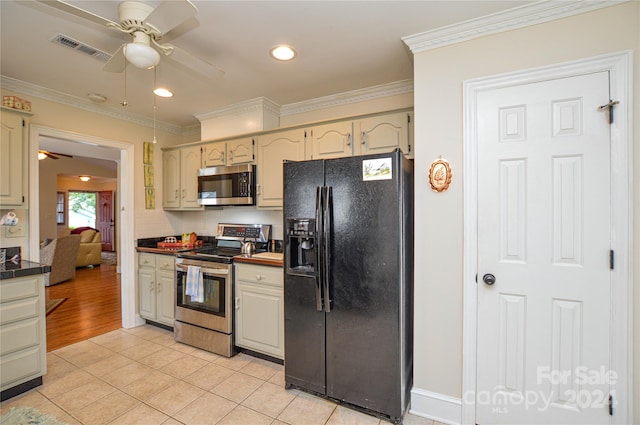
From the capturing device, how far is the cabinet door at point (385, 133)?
7.94 feet

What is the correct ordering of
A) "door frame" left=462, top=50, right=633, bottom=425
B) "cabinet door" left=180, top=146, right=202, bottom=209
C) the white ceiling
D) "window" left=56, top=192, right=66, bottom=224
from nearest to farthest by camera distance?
"door frame" left=462, top=50, right=633, bottom=425 < the white ceiling < "cabinet door" left=180, top=146, right=202, bottom=209 < "window" left=56, top=192, right=66, bottom=224

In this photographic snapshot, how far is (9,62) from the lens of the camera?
2354 mm

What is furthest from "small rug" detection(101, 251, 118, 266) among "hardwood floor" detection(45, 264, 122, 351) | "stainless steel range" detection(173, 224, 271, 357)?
"stainless steel range" detection(173, 224, 271, 357)

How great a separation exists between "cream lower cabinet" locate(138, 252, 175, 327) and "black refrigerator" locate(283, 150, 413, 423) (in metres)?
1.75

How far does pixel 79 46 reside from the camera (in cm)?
212

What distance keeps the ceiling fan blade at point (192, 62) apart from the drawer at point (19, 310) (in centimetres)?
212

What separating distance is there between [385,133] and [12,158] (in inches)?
124

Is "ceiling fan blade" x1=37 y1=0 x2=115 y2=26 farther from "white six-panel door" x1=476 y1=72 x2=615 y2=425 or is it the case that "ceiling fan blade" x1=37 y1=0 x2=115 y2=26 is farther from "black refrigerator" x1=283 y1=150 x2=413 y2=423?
"white six-panel door" x1=476 y1=72 x2=615 y2=425

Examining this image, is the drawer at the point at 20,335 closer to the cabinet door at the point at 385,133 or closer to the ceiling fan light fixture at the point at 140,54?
the ceiling fan light fixture at the point at 140,54

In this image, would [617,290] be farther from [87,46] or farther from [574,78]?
[87,46]

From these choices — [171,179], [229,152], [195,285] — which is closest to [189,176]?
[171,179]

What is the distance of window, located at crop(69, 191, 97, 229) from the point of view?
9531mm

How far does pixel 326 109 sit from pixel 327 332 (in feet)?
7.30

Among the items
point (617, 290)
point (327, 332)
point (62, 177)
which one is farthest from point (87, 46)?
point (62, 177)
